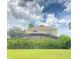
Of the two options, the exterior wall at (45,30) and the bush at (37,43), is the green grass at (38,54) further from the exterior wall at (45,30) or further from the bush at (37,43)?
the exterior wall at (45,30)

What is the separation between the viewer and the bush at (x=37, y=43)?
1.25 m

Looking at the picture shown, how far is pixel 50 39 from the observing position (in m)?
1.25

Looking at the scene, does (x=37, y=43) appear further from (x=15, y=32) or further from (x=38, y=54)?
(x=15, y=32)

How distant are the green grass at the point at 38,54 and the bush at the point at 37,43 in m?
0.02

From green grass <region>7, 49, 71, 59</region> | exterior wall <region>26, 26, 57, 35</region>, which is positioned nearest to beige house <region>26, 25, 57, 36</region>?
exterior wall <region>26, 26, 57, 35</region>

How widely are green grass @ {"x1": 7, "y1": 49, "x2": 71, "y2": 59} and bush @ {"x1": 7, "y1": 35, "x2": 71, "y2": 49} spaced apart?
24mm

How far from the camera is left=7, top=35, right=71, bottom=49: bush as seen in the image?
1251 mm

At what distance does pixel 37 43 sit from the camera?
1256 millimetres

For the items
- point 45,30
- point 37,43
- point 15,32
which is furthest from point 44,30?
point 15,32

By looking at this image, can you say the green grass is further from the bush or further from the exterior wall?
the exterior wall

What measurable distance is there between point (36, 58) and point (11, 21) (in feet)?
1.20

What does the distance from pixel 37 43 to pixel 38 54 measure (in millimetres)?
90

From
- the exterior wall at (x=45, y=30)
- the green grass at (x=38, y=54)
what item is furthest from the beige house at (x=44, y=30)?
the green grass at (x=38, y=54)
